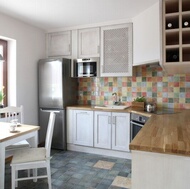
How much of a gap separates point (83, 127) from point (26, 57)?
5.39 ft

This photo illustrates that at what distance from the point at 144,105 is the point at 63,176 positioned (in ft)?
5.63

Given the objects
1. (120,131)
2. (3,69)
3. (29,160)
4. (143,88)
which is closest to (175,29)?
(143,88)

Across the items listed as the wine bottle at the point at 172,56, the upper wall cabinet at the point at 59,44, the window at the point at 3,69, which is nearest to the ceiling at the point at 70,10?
the upper wall cabinet at the point at 59,44

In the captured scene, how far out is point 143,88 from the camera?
3443 millimetres

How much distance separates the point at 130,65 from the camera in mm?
3236

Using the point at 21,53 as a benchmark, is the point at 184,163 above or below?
below

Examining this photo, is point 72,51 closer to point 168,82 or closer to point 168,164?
point 168,82

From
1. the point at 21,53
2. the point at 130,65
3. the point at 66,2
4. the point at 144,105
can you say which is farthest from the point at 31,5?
the point at 144,105

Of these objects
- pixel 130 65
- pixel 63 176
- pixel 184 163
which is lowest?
pixel 63 176

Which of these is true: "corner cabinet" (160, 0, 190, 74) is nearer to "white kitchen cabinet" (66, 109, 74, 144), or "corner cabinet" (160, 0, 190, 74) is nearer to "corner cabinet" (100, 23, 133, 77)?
"corner cabinet" (100, 23, 133, 77)

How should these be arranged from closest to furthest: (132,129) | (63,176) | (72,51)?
(63,176), (132,129), (72,51)

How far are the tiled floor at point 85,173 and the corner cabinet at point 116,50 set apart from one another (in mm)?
1476

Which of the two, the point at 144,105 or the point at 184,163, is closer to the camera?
the point at 184,163

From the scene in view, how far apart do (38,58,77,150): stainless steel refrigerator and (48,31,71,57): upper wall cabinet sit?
276 mm
